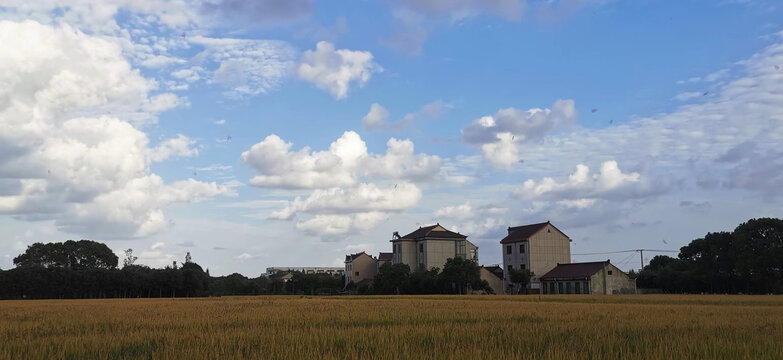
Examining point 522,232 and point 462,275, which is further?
point 522,232

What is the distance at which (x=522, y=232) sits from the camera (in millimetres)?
103312

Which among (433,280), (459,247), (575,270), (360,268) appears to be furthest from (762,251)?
(360,268)

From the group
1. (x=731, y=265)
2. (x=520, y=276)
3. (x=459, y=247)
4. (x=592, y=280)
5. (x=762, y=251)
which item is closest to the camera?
(x=762, y=251)

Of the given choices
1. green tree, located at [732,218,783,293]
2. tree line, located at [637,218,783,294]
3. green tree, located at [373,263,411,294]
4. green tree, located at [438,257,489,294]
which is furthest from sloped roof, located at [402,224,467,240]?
green tree, located at [732,218,783,293]

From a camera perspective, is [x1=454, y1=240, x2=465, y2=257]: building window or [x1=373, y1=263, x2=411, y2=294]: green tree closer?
[x1=373, y1=263, x2=411, y2=294]: green tree

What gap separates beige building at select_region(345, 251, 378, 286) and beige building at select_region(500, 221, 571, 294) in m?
38.7

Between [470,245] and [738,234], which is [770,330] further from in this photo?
[470,245]

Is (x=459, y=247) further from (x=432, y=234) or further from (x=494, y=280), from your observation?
(x=494, y=280)

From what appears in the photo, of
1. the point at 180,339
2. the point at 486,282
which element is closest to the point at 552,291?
the point at 486,282

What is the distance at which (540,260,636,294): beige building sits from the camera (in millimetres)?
88375

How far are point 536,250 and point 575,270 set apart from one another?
7018 mm

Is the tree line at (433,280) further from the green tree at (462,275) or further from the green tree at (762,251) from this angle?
the green tree at (762,251)

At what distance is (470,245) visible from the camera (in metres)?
119

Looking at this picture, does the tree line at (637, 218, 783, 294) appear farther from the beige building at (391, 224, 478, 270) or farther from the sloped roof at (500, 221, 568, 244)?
the beige building at (391, 224, 478, 270)
